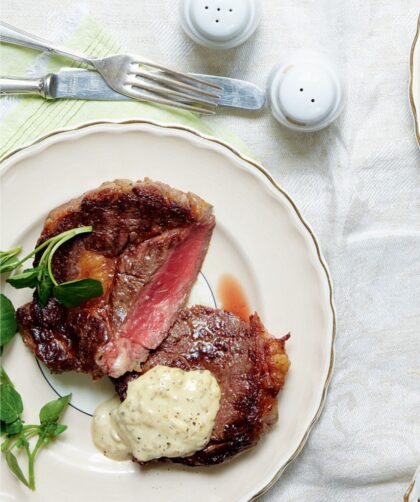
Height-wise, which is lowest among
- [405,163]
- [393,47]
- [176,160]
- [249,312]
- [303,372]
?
[303,372]

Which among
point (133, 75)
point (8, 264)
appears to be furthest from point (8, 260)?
point (133, 75)

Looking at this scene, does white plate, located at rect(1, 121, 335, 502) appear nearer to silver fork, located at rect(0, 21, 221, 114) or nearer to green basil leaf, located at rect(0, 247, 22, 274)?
green basil leaf, located at rect(0, 247, 22, 274)

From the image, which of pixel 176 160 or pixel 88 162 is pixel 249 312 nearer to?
pixel 176 160

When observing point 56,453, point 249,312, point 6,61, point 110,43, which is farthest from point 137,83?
point 56,453

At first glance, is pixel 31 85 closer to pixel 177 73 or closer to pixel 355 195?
pixel 177 73

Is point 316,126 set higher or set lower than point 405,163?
higher

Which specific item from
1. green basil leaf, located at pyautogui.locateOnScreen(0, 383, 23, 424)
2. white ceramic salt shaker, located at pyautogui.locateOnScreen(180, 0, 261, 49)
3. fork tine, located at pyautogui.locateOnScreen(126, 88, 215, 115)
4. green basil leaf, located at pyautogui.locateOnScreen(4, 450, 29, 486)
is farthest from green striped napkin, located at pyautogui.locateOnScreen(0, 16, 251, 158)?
green basil leaf, located at pyautogui.locateOnScreen(4, 450, 29, 486)
